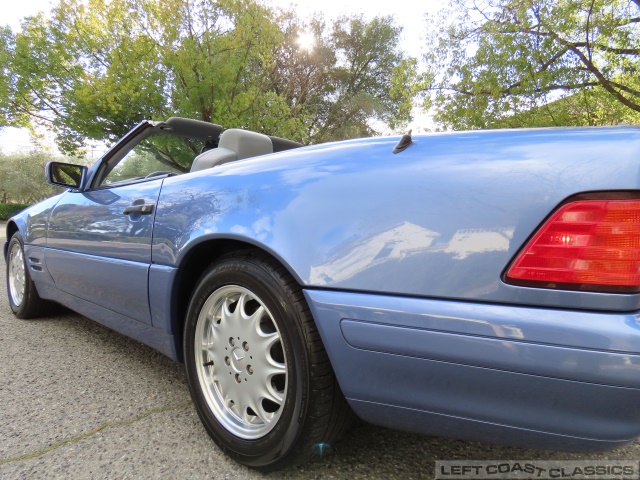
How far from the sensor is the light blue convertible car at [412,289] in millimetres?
917

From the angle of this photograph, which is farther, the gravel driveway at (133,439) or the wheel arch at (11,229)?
the wheel arch at (11,229)

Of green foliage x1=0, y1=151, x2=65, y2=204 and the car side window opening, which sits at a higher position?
the car side window opening

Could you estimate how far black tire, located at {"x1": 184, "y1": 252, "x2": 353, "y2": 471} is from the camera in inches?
49.9

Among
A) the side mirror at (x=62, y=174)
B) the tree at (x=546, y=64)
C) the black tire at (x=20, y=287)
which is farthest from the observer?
the tree at (x=546, y=64)

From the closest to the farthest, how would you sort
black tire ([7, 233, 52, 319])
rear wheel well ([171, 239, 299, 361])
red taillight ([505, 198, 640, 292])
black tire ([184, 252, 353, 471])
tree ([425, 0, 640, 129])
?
1. red taillight ([505, 198, 640, 292])
2. black tire ([184, 252, 353, 471])
3. rear wheel well ([171, 239, 299, 361])
4. black tire ([7, 233, 52, 319])
5. tree ([425, 0, 640, 129])

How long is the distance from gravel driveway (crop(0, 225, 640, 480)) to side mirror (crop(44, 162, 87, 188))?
1205 millimetres

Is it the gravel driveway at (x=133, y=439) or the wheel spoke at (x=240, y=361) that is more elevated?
the wheel spoke at (x=240, y=361)

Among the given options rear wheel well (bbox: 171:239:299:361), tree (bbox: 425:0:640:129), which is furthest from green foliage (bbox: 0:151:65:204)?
rear wheel well (bbox: 171:239:299:361)

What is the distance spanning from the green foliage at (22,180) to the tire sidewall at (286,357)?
2947 centimetres

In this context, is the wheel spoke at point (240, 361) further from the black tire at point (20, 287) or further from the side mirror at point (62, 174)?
the black tire at point (20, 287)

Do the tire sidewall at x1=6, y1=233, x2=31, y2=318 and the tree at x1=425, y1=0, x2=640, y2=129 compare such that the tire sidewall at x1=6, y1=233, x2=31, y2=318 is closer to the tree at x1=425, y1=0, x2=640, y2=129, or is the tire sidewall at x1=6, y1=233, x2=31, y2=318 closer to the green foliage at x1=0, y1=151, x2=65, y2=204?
the tree at x1=425, y1=0, x2=640, y2=129

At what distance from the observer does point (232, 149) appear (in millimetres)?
2084

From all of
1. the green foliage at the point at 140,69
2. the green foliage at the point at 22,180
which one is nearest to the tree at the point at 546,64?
the green foliage at the point at 140,69

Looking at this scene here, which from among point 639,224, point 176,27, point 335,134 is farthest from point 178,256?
point 335,134
